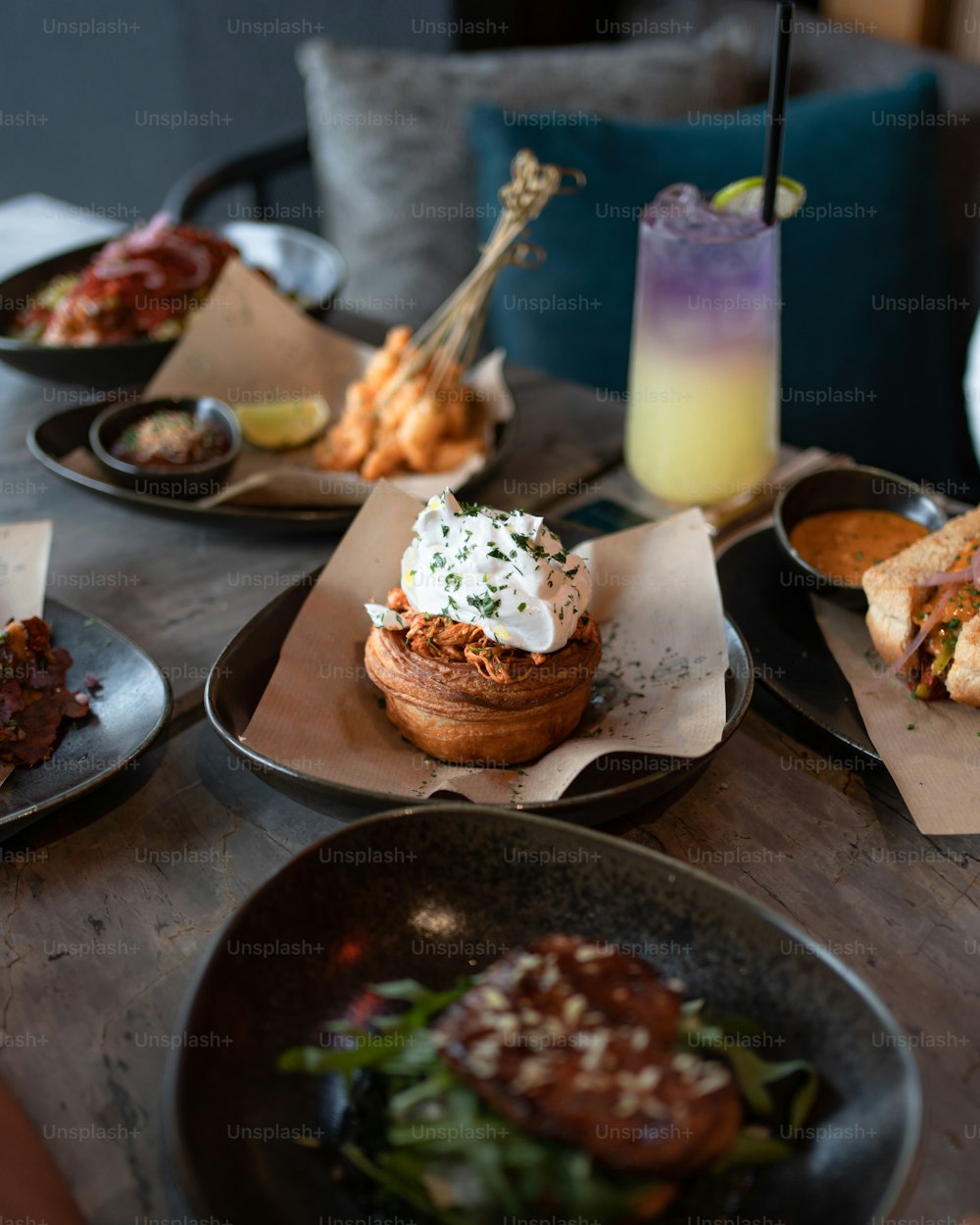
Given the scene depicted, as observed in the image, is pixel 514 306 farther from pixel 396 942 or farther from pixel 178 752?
pixel 396 942

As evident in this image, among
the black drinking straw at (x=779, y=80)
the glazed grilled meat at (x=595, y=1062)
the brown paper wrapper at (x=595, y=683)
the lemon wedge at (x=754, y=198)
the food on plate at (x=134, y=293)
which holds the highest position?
the black drinking straw at (x=779, y=80)

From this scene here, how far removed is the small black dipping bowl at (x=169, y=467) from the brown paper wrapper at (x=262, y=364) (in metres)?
0.06

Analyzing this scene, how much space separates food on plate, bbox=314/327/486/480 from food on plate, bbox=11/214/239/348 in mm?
594

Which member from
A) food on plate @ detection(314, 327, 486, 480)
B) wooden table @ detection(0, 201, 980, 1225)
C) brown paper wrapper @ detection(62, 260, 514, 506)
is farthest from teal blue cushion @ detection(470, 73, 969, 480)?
wooden table @ detection(0, 201, 980, 1225)

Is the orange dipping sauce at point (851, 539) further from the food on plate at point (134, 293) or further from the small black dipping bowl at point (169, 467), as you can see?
the food on plate at point (134, 293)

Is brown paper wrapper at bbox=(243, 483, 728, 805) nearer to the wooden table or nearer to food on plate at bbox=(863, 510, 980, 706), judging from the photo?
the wooden table

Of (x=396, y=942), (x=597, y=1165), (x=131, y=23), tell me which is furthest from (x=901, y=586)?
(x=131, y=23)

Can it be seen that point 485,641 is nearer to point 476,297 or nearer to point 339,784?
point 339,784

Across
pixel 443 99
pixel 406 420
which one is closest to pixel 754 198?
pixel 406 420

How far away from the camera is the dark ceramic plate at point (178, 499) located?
218 centimetres

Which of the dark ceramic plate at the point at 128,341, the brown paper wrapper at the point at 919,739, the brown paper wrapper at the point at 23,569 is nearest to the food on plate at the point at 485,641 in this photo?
the brown paper wrapper at the point at 919,739

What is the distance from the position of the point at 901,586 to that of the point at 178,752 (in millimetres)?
1166

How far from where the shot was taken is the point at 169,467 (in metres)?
2.29

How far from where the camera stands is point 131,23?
546cm
